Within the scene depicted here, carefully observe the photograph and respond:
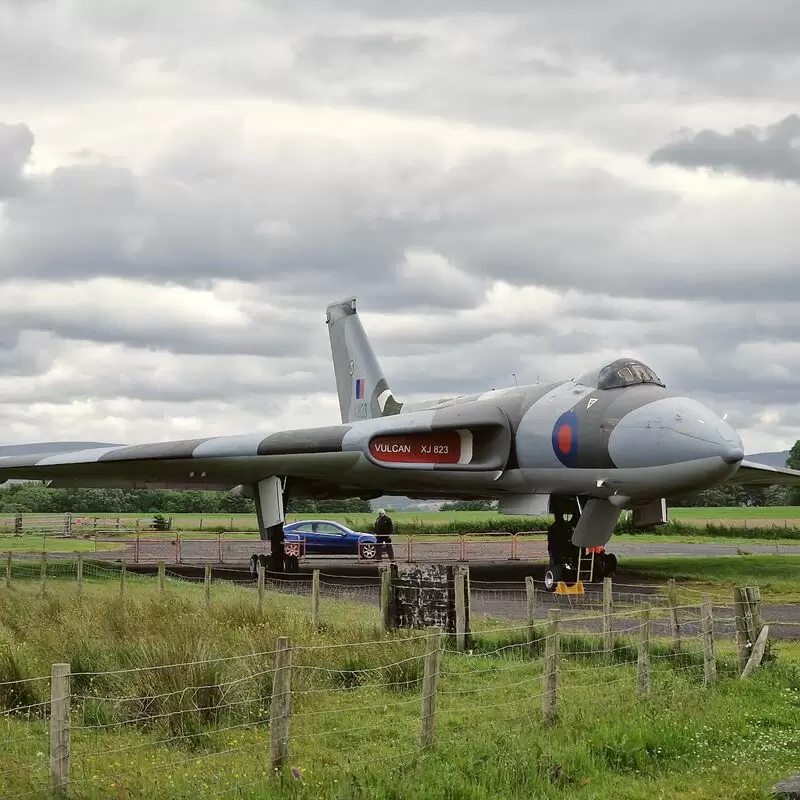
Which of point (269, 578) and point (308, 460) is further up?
point (308, 460)

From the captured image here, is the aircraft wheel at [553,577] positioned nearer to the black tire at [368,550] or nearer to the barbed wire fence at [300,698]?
the barbed wire fence at [300,698]

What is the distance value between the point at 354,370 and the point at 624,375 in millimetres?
11983

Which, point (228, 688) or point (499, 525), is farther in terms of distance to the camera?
point (499, 525)

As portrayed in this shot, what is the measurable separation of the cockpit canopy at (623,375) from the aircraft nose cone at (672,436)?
0.93 m

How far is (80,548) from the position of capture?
36.9 metres

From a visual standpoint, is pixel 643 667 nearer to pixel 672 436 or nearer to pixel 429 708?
pixel 429 708

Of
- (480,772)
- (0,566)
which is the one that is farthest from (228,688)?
(0,566)

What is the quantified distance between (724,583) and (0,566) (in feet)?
51.6

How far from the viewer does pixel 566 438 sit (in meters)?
20.9

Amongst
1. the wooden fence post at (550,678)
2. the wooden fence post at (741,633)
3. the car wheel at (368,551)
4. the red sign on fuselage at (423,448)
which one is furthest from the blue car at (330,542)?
the wooden fence post at (550,678)

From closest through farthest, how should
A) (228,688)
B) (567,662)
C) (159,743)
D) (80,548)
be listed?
(159,743) < (228,688) < (567,662) < (80,548)

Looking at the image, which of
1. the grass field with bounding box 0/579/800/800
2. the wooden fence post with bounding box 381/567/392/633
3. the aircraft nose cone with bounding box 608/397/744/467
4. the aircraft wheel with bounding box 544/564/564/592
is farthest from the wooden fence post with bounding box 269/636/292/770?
the aircraft wheel with bounding box 544/564/564/592

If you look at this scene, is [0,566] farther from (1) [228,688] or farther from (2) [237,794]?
(2) [237,794]

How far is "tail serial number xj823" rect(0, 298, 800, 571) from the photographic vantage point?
64.1 feet
